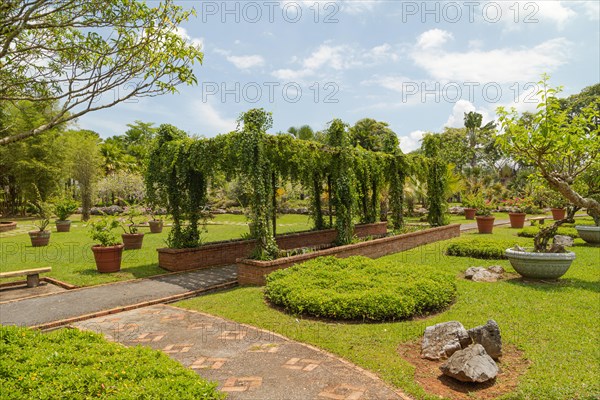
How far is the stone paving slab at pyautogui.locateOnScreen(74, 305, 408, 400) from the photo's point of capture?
13.7 feet

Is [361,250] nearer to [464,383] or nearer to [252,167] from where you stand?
[252,167]

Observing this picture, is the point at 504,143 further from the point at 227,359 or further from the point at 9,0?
the point at 9,0

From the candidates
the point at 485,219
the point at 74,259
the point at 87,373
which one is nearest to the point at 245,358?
the point at 87,373

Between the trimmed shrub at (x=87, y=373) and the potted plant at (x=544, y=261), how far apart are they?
7.80 meters

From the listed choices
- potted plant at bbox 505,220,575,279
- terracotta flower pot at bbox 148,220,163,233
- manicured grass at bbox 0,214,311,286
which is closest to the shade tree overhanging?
manicured grass at bbox 0,214,311,286

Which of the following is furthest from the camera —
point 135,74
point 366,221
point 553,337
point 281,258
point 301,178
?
point 366,221

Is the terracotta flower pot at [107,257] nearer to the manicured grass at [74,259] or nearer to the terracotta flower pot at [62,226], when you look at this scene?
the manicured grass at [74,259]

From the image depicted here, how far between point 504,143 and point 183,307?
6.80 meters

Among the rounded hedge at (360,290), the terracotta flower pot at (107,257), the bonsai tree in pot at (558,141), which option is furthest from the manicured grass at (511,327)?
the terracotta flower pot at (107,257)

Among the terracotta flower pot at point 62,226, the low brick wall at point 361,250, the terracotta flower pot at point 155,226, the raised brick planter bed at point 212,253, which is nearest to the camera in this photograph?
the low brick wall at point 361,250

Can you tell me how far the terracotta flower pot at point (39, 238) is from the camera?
16.5 meters

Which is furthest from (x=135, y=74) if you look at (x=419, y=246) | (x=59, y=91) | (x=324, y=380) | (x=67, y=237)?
(x=67, y=237)

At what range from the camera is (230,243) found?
41.2 feet

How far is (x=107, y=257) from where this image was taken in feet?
35.1
